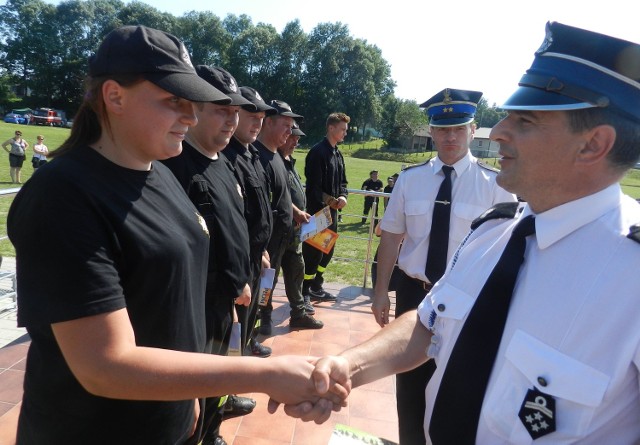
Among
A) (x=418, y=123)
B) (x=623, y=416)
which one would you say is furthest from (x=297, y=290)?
(x=418, y=123)

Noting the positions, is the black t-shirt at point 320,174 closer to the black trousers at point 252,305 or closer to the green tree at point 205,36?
the black trousers at point 252,305

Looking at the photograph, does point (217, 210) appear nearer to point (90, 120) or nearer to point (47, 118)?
point (90, 120)

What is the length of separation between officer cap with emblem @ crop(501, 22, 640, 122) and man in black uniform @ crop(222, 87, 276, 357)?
1985mm

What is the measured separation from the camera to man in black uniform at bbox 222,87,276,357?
3043 mm

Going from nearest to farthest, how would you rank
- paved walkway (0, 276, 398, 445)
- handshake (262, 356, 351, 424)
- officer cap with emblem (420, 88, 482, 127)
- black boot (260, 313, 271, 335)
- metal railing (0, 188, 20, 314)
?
handshake (262, 356, 351, 424)
officer cap with emblem (420, 88, 482, 127)
paved walkway (0, 276, 398, 445)
metal railing (0, 188, 20, 314)
black boot (260, 313, 271, 335)

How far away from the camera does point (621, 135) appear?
47.9 inches

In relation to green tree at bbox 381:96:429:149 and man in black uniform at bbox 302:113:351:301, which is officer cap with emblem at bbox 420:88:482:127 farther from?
green tree at bbox 381:96:429:149

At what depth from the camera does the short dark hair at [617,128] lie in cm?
121

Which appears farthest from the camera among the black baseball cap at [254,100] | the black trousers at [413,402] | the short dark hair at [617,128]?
the black baseball cap at [254,100]

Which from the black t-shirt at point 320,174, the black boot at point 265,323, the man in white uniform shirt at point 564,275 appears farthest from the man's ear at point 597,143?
the black t-shirt at point 320,174

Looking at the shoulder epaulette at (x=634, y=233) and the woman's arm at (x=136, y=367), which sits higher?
the shoulder epaulette at (x=634, y=233)

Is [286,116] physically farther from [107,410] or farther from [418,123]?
[418,123]

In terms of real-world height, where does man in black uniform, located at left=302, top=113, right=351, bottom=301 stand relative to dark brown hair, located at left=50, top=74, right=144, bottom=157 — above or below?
below

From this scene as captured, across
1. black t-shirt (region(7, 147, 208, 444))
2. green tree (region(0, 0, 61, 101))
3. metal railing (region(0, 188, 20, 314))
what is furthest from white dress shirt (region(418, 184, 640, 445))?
green tree (region(0, 0, 61, 101))
